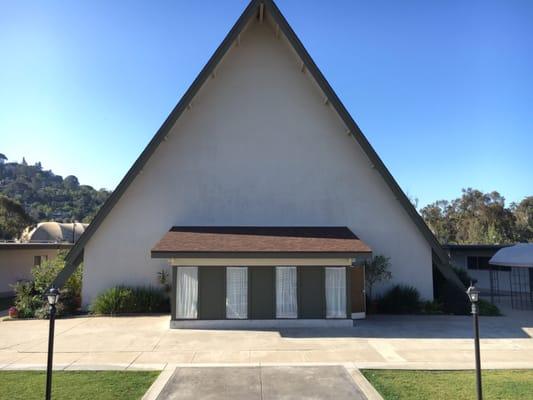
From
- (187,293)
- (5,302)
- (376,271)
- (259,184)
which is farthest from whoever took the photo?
(5,302)

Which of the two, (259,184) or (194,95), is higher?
(194,95)

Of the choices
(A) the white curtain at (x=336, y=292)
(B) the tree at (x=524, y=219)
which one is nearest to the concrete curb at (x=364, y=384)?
(A) the white curtain at (x=336, y=292)

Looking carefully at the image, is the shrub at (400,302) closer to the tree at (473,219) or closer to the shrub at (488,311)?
the shrub at (488,311)

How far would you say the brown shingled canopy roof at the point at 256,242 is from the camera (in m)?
13.9

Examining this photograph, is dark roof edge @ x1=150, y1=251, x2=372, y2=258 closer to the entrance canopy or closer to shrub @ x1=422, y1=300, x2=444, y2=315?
shrub @ x1=422, y1=300, x2=444, y2=315

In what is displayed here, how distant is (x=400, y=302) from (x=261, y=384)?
407 inches

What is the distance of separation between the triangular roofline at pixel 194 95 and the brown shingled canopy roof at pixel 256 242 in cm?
289

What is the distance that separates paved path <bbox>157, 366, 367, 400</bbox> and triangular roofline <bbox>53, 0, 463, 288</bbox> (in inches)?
381

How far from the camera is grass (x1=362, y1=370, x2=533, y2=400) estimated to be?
7.55 meters

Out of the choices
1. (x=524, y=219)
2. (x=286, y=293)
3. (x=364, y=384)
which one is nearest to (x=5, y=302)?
(x=286, y=293)

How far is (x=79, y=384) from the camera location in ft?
26.6

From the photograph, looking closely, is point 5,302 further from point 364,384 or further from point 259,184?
point 364,384

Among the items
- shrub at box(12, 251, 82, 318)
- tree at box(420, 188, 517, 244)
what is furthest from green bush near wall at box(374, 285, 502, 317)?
tree at box(420, 188, 517, 244)

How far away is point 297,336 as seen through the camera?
12.5 metres
